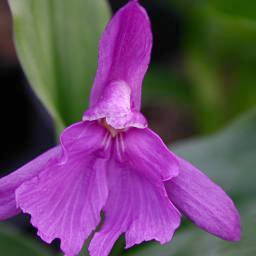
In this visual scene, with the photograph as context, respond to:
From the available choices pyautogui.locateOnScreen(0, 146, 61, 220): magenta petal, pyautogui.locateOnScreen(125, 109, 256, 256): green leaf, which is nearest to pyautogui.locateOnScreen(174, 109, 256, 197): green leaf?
pyautogui.locateOnScreen(125, 109, 256, 256): green leaf

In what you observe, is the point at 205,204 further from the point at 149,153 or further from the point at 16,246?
the point at 16,246

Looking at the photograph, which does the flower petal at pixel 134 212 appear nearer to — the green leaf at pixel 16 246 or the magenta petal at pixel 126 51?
the magenta petal at pixel 126 51

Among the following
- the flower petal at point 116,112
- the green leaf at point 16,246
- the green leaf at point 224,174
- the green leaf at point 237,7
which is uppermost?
the flower petal at point 116,112

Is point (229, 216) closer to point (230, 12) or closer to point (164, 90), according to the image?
point (230, 12)

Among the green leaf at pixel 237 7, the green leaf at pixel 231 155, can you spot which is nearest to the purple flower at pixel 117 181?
the green leaf at pixel 231 155

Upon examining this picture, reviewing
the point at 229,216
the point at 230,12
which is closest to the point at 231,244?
the point at 229,216

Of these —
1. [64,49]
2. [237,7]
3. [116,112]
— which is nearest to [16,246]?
[64,49]
